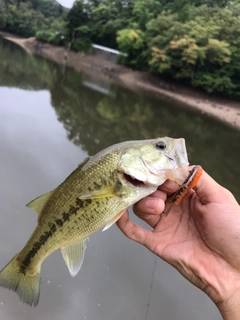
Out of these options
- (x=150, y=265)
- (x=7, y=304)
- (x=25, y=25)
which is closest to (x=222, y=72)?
(x=150, y=265)

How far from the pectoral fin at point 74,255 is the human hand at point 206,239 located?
529 mm

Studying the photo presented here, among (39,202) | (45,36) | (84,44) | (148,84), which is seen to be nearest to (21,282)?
(39,202)

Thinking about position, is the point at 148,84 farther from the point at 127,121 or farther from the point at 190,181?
the point at 190,181

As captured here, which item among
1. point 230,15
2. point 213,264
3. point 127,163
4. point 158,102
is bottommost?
point 158,102

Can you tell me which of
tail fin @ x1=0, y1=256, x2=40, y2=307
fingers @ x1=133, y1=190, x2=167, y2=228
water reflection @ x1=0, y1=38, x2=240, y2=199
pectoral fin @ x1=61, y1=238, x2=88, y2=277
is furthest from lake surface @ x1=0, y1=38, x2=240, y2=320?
fingers @ x1=133, y1=190, x2=167, y2=228

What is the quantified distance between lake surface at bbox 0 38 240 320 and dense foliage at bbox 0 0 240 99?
1234cm

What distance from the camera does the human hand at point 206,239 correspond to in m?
2.67

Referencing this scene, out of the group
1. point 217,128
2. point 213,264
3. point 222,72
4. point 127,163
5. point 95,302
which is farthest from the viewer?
point 222,72

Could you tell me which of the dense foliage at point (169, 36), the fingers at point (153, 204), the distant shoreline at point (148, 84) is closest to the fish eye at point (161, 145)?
the fingers at point (153, 204)

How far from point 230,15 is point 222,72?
23.8 feet

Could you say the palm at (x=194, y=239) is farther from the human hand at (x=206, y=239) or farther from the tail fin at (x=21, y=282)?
the tail fin at (x=21, y=282)

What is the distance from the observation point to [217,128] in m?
24.8

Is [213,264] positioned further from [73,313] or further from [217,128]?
[217,128]

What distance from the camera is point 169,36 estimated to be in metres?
35.3
